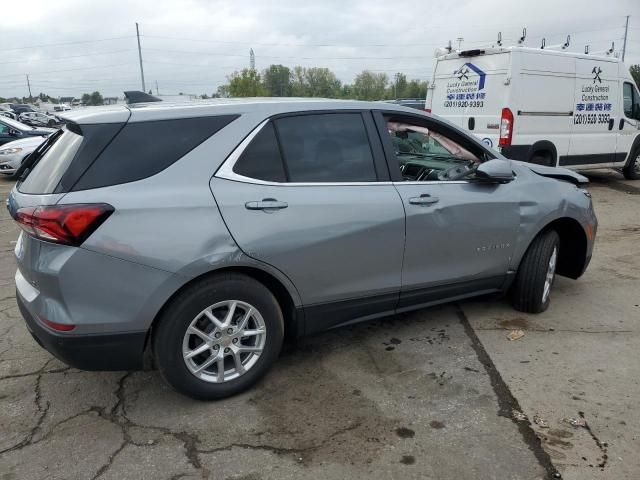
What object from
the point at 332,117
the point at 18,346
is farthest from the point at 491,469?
the point at 18,346

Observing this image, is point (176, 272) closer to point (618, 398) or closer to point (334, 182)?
point (334, 182)

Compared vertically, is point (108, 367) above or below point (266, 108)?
below

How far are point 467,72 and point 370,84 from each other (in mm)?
83211

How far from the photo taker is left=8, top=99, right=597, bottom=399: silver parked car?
256cm

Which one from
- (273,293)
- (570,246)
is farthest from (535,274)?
(273,293)

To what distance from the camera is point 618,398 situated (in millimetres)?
3033

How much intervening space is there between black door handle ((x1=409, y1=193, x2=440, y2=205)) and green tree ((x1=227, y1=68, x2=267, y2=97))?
156 ft

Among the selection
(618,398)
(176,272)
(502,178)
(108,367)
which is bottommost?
(618,398)

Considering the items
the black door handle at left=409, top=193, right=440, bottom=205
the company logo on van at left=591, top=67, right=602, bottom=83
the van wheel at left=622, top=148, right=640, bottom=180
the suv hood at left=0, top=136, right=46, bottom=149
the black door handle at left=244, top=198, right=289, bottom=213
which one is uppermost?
the company logo on van at left=591, top=67, right=602, bottom=83

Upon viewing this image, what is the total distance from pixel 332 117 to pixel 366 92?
8873 cm

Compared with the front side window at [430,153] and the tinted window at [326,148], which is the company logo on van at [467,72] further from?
the tinted window at [326,148]

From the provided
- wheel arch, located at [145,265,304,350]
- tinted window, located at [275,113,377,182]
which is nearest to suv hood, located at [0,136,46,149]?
tinted window, located at [275,113,377,182]

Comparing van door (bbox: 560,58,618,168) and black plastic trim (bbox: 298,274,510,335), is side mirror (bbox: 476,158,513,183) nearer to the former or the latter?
black plastic trim (bbox: 298,274,510,335)

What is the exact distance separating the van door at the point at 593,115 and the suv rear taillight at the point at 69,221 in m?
9.09
